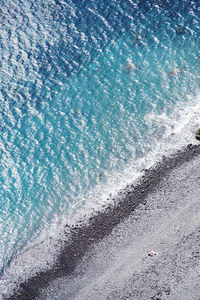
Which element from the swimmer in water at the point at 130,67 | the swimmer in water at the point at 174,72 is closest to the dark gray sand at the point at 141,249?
the swimmer in water at the point at 174,72

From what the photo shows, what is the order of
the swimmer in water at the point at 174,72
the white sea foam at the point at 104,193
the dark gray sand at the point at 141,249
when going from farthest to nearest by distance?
the swimmer in water at the point at 174,72
the white sea foam at the point at 104,193
the dark gray sand at the point at 141,249

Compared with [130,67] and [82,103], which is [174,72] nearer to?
[130,67]

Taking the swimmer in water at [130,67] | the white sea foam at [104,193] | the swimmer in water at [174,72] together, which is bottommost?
the white sea foam at [104,193]

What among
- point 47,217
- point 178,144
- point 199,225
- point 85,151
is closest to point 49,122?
point 85,151

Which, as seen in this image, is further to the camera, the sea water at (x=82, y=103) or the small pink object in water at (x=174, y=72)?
the small pink object in water at (x=174, y=72)

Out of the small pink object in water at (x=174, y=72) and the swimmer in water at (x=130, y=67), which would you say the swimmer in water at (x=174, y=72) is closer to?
the small pink object in water at (x=174, y=72)

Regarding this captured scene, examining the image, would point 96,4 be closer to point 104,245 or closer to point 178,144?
point 178,144

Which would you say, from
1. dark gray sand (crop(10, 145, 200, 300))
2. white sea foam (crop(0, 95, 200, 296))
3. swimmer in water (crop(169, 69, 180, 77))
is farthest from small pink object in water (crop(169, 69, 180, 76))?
dark gray sand (crop(10, 145, 200, 300))

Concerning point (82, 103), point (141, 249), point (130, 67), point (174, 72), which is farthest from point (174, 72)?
point (141, 249)
